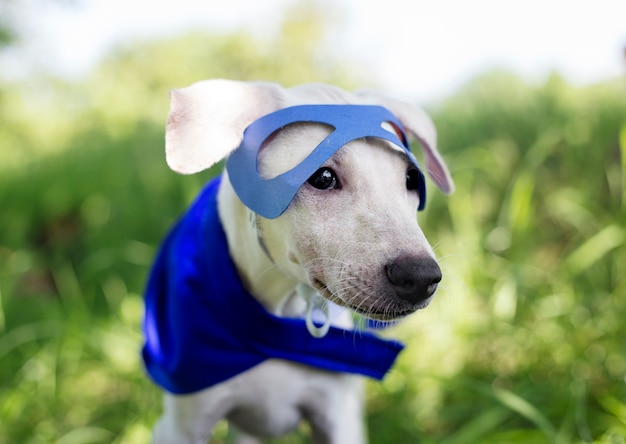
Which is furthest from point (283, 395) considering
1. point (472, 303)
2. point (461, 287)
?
point (472, 303)

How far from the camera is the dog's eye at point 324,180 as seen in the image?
1290 mm

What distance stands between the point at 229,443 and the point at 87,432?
58 cm

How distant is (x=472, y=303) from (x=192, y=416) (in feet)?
5.52

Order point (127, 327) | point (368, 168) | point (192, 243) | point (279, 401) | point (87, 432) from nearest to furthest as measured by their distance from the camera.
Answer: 1. point (368, 168)
2. point (279, 401)
3. point (192, 243)
4. point (87, 432)
5. point (127, 327)

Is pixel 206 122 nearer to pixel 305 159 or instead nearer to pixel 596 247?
pixel 305 159

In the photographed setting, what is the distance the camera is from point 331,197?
4.21 feet

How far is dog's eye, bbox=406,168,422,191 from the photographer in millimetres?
1396

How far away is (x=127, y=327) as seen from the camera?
10.6ft

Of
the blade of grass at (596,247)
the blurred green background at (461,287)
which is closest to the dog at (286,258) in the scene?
Answer: the blurred green background at (461,287)

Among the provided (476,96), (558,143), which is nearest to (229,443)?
(558,143)

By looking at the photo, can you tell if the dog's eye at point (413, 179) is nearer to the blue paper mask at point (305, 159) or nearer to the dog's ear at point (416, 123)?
the blue paper mask at point (305, 159)

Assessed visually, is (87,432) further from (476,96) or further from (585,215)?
(476,96)

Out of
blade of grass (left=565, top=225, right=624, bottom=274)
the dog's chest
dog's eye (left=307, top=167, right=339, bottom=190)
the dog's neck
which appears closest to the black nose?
dog's eye (left=307, top=167, right=339, bottom=190)

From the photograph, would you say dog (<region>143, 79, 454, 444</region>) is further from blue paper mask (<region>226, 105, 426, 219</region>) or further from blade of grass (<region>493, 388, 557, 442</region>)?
blade of grass (<region>493, 388, 557, 442</region>)
